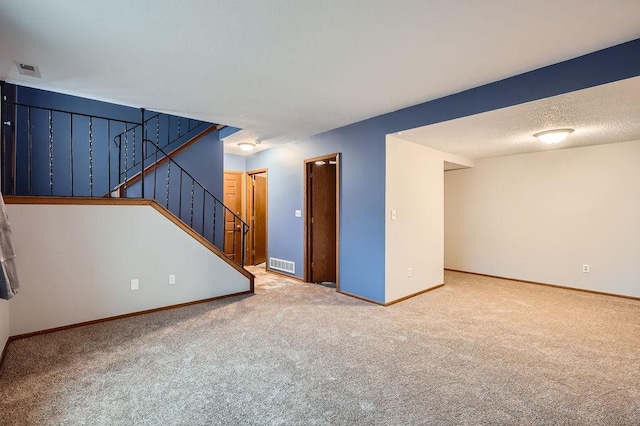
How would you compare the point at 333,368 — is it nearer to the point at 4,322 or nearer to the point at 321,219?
the point at 4,322

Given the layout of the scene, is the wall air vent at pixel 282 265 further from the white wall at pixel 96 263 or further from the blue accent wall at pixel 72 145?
the blue accent wall at pixel 72 145

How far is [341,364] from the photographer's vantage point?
2416 mm

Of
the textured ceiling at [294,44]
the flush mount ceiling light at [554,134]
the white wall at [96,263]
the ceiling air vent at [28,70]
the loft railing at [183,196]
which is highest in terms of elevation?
the ceiling air vent at [28,70]

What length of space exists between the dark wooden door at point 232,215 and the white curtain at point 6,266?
4206 millimetres

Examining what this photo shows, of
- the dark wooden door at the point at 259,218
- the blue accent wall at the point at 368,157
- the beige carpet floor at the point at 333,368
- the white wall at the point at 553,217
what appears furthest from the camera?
the dark wooden door at the point at 259,218

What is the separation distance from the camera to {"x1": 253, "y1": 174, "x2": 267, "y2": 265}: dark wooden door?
662 cm

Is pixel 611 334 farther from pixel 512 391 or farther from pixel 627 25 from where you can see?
pixel 627 25

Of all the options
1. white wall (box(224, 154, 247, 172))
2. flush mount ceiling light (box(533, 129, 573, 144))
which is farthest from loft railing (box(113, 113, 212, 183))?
flush mount ceiling light (box(533, 129, 573, 144))

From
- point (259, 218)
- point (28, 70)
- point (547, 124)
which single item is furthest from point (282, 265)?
point (547, 124)

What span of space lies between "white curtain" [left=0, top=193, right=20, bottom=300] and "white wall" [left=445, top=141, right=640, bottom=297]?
625cm

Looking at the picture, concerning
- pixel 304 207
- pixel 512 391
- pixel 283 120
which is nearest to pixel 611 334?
pixel 512 391

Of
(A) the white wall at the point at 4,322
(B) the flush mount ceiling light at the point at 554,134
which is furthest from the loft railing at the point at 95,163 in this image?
(B) the flush mount ceiling light at the point at 554,134

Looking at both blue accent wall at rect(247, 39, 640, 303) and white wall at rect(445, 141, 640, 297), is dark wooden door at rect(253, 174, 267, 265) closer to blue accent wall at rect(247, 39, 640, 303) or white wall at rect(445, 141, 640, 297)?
blue accent wall at rect(247, 39, 640, 303)

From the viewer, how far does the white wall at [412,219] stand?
3.99 meters
